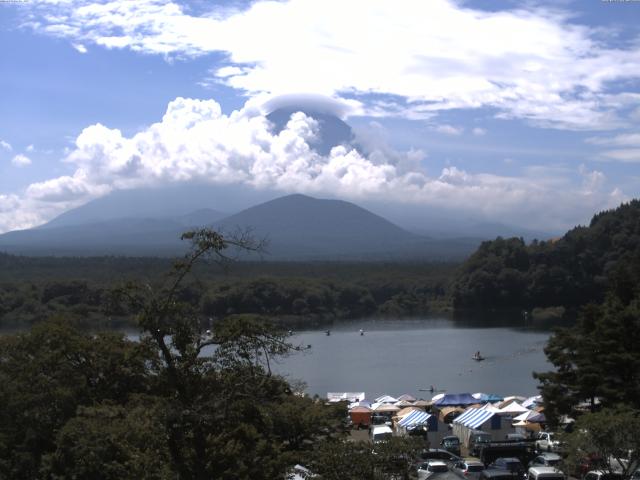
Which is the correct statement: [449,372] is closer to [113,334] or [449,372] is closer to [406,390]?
[406,390]

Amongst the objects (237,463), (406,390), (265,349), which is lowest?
(406,390)

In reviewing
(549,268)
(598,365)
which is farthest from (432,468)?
(549,268)

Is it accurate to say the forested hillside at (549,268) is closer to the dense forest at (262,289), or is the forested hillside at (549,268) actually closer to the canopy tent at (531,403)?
the dense forest at (262,289)

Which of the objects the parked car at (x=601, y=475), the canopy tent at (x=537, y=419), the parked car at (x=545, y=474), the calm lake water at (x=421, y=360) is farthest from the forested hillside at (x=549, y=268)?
the parked car at (x=601, y=475)

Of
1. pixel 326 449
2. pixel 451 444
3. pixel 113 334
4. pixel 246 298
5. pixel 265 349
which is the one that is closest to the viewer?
pixel 265 349

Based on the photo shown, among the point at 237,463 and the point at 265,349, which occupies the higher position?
the point at 265,349

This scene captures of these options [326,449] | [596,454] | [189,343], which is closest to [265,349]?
[189,343]

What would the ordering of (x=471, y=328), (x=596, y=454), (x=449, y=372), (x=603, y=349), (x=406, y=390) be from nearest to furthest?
1. (x=596, y=454)
2. (x=603, y=349)
3. (x=406, y=390)
4. (x=449, y=372)
5. (x=471, y=328)
